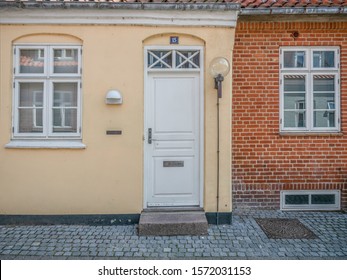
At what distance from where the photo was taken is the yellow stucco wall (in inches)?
226

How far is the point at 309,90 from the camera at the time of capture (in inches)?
259

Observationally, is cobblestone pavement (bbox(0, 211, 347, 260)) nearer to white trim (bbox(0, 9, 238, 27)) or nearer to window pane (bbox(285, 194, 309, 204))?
window pane (bbox(285, 194, 309, 204))

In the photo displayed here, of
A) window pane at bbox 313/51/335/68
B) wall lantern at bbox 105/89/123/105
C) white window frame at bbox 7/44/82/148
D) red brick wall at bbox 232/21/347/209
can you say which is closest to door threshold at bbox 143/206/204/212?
red brick wall at bbox 232/21/347/209

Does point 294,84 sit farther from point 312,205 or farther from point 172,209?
point 172,209

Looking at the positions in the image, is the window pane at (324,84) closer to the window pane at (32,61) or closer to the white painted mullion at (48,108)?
the white painted mullion at (48,108)

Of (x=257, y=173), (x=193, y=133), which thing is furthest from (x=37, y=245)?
(x=257, y=173)

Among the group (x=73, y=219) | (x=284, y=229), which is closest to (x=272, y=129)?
(x=284, y=229)

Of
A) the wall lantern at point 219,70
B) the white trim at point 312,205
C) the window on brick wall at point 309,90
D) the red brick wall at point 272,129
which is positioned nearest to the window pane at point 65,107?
the wall lantern at point 219,70

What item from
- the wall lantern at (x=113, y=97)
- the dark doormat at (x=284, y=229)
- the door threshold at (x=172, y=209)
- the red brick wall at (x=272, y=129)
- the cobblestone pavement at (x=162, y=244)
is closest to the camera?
the cobblestone pavement at (x=162, y=244)

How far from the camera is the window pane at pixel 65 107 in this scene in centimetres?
587

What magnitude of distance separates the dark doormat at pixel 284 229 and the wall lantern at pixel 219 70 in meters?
2.51

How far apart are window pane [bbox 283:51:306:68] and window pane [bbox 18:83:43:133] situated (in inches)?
194

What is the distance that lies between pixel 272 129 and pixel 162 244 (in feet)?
11.0

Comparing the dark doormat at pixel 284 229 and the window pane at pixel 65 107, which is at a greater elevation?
the window pane at pixel 65 107
